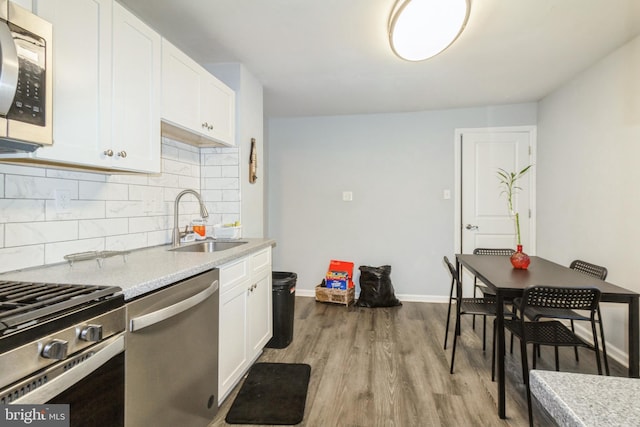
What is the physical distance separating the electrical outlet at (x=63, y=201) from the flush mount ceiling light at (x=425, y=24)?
2.02m

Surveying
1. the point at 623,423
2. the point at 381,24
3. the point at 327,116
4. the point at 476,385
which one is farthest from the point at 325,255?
the point at 623,423

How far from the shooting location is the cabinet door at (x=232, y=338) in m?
1.73

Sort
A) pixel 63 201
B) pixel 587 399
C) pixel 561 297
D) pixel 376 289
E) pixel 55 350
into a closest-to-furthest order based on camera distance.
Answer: pixel 587 399
pixel 55 350
pixel 63 201
pixel 561 297
pixel 376 289

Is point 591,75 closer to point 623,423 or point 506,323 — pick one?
point 506,323

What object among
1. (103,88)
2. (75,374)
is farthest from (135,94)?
(75,374)

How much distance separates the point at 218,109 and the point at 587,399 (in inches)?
96.7

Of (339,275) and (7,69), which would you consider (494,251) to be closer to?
(339,275)

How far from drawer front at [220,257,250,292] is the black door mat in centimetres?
71

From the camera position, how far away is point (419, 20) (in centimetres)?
180

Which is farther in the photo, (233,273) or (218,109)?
(218,109)

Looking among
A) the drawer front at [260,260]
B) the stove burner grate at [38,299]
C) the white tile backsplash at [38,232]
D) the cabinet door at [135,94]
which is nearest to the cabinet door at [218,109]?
the cabinet door at [135,94]

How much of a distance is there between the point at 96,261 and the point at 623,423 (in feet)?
6.12

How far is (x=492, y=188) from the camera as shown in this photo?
372 cm

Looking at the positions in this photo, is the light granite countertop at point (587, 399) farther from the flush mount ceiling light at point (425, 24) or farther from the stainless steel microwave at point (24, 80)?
the flush mount ceiling light at point (425, 24)
